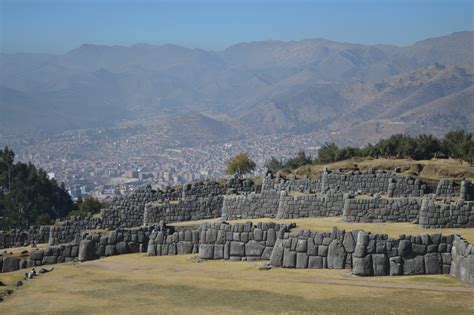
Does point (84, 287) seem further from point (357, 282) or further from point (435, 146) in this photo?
point (435, 146)

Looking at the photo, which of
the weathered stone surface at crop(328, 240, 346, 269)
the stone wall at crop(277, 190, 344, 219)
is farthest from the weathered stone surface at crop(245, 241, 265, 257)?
the stone wall at crop(277, 190, 344, 219)

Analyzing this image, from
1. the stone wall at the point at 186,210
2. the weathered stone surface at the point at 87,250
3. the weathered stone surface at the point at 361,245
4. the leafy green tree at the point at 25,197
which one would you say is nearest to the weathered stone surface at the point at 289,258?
the weathered stone surface at the point at 361,245

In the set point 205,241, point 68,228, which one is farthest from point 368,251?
point 68,228

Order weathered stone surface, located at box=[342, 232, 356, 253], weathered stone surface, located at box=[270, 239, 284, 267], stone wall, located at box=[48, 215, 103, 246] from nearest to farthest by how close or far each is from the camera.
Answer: weathered stone surface, located at box=[342, 232, 356, 253] < weathered stone surface, located at box=[270, 239, 284, 267] < stone wall, located at box=[48, 215, 103, 246]

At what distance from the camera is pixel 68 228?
51.1 m

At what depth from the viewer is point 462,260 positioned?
91.0 ft

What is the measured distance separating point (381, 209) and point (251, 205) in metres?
10.8

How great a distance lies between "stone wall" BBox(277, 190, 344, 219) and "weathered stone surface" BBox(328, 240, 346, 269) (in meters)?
13.5

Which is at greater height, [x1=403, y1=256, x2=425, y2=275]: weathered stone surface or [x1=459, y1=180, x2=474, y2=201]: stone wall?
[x1=459, y1=180, x2=474, y2=201]: stone wall

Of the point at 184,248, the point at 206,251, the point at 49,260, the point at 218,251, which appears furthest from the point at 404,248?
the point at 49,260

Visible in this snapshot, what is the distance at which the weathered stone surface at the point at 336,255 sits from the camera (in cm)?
3092

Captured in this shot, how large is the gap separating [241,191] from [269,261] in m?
23.6

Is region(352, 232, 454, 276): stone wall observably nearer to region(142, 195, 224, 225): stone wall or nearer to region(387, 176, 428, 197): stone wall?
region(387, 176, 428, 197): stone wall

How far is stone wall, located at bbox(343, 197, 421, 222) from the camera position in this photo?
39.8 metres
